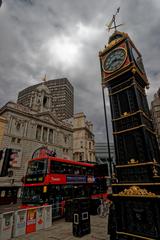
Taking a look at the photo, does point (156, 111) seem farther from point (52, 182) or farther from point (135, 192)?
point (135, 192)

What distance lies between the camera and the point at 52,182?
11445 millimetres

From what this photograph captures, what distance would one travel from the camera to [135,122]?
642cm

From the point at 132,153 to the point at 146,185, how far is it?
134cm

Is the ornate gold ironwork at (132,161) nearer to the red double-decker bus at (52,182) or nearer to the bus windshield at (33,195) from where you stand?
the red double-decker bus at (52,182)

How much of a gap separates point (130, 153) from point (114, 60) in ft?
16.9

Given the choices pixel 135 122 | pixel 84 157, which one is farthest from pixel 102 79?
pixel 84 157

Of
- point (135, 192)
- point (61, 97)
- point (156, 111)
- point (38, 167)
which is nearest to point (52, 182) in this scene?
point (38, 167)

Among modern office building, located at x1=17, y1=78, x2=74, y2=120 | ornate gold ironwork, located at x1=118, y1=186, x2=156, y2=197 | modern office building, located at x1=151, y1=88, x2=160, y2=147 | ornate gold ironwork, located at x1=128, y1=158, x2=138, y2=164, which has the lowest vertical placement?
ornate gold ironwork, located at x1=118, y1=186, x2=156, y2=197

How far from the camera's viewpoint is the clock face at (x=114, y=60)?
7.72m

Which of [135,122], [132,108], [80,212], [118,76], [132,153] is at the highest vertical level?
[118,76]

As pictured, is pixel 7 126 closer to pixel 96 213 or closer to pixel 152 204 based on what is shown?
pixel 96 213

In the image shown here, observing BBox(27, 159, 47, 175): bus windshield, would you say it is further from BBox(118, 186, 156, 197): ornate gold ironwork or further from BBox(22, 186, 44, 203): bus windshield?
BBox(118, 186, 156, 197): ornate gold ironwork

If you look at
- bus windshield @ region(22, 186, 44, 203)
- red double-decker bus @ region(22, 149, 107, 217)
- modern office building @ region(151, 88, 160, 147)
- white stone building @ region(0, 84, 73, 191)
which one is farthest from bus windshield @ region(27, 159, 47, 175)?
modern office building @ region(151, 88, 160, 147)

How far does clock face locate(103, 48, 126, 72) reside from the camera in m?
7.72
